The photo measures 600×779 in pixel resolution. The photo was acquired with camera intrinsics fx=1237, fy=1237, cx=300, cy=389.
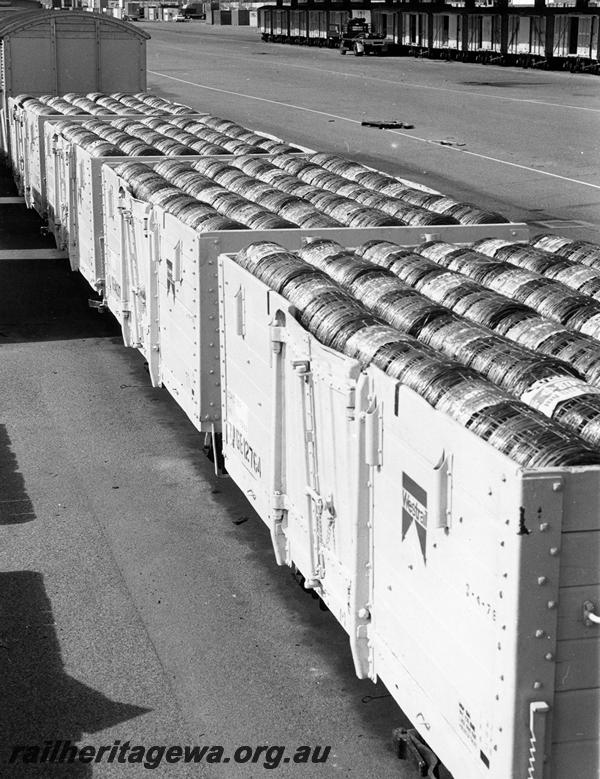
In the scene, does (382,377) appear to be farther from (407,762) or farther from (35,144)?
(35,144)

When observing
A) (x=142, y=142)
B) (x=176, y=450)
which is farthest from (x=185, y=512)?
(x=142, y=142)

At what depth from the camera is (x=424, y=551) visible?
5.34 metres

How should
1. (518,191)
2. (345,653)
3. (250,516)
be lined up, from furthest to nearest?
(518,191) → (250,516) → (345,653)

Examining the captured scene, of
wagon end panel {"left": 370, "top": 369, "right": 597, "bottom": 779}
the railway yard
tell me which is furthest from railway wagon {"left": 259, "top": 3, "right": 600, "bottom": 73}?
wagon end panel {"left": 370, "top": 369, "right": 597, "bottom": 779}

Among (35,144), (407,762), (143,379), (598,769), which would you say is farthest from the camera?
(35,144)

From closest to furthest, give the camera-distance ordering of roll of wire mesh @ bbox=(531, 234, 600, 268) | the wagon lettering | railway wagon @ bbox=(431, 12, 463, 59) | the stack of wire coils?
1. the stack of wire coils
2. the wagon lettering
3. roll of wire mesh @ bbox=(531, 234, 600, 268)
4. railway wagon @ bbox=(431, 12, 463, 59)

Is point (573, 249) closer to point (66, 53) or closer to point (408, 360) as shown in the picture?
point (408, 360)

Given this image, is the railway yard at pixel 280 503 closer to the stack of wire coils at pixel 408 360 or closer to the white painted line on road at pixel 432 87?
the stack of wire coils at pixel 408 360

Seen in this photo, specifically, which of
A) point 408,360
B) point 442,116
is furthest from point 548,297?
point 442,116

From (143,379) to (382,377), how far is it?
26.0 feet

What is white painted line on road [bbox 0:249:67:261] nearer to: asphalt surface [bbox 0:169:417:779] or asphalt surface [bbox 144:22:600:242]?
asphalt surface [bbox 0:169:417:779]

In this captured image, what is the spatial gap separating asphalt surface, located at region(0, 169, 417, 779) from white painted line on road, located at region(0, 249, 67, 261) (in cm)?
771

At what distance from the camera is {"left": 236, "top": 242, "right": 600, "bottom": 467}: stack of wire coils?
5133 mm
